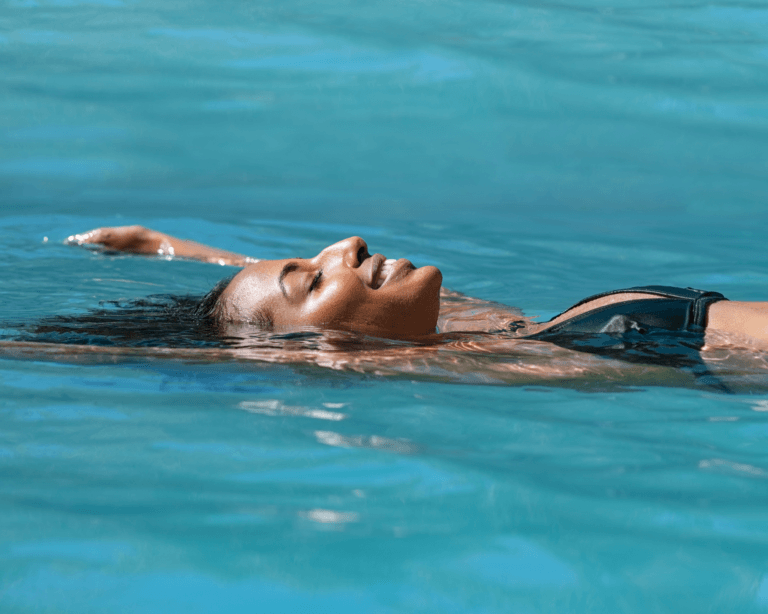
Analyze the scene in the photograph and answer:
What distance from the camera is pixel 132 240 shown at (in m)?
5.88

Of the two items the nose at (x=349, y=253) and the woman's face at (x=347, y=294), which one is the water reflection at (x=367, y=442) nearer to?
the woman's face at (x=347, y=294)

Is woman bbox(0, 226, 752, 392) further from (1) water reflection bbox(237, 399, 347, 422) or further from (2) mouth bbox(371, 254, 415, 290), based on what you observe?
(1) water reflection bbox(237, 399, 347, 422)

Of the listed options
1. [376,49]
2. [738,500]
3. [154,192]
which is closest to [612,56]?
[376,49]

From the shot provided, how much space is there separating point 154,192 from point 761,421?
22.8 feet

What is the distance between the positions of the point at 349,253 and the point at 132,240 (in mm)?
2735

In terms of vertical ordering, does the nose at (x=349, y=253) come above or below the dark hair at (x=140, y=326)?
above

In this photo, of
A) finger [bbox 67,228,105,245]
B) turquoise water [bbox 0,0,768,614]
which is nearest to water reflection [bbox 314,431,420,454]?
turquoise water [bbox 0,0,768,614]

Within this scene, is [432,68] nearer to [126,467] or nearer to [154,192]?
[154,192]

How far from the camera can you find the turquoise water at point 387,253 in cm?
189

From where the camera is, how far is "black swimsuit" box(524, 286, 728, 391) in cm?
323

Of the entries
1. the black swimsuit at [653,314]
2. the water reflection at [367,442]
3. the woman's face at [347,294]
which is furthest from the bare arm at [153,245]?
the water reflection at [367,442]

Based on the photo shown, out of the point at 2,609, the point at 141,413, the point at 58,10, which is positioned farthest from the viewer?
the point at 58,10

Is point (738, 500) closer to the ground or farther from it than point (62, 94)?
closer to the ground

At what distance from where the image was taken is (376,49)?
9.80 metres
